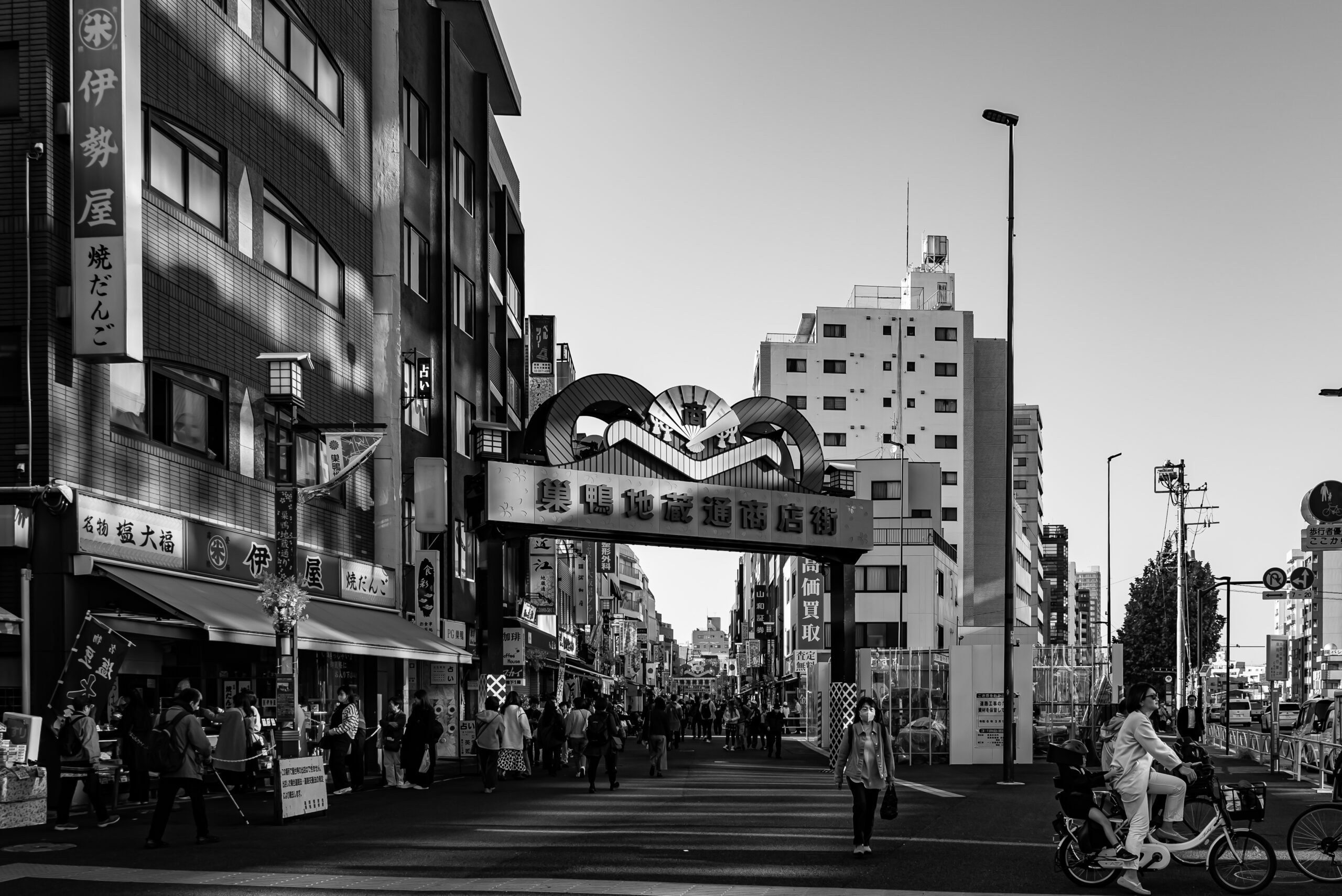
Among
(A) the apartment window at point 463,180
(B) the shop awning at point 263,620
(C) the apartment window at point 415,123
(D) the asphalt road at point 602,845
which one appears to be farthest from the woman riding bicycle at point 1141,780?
(A) the apartment window at point 463,180

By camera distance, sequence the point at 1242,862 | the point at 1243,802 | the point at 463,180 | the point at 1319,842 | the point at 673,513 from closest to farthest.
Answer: the point at 1242,862
the point at 1319,842
the point at 1243,802
the point at 673,513
the point at 463,180

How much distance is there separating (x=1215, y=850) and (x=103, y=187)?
56.5ft

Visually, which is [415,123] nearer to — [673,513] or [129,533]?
[673,513]

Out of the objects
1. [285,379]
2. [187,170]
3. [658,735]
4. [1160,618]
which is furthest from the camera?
[1160,618]

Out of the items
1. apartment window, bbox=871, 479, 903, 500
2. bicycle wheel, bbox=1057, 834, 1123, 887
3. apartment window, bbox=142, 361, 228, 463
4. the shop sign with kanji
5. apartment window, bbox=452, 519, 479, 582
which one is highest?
apartment window, bbox=142, 361, 228, 463

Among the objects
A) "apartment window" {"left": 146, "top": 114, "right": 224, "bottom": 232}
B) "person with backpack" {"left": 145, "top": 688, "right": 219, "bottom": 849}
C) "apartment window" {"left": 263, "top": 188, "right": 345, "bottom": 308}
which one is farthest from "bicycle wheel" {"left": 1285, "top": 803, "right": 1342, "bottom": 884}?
"apartment window" {"left": 263, "top": 188, "right": 345, "bottom": 308}

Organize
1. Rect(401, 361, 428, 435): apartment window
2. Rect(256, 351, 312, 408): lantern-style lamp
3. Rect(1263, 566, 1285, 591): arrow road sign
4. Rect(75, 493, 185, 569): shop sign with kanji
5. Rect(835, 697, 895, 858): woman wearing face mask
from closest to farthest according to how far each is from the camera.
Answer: Rect(835, 697, 895, 858): woman wearing face mask
Rect(75, 493, 185, 569): shop sign with kanji
Rect(256, 351, 312, 408): lantern-style lamp
Rect(401, 361, 428, 435): apartment window
Rect(1263, 566, 1285, 591): arrow road sign

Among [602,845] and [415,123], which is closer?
[602,845]

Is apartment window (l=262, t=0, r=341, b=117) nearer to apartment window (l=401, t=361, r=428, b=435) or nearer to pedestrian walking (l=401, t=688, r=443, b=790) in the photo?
apartment window (l=401, t=361, r=428, b=435)

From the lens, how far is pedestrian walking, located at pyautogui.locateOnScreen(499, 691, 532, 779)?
3080 cm

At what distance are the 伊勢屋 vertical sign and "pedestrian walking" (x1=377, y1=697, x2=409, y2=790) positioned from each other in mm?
9466

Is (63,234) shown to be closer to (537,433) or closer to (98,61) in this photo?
(98,61)

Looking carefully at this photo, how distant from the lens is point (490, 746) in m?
28.4

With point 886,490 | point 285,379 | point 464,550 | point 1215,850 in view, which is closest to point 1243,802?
point 1215,850
